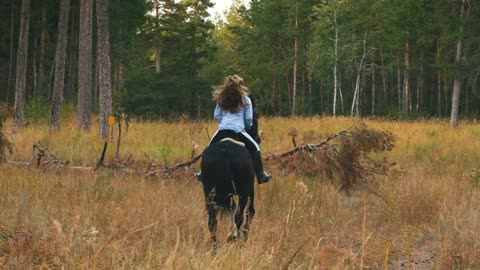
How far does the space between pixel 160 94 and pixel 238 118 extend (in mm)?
35455

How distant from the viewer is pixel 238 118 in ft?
16.7

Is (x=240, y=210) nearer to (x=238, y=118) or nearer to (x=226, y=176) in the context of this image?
(x=226, y=176)

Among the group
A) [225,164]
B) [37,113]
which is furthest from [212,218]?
[37,113]

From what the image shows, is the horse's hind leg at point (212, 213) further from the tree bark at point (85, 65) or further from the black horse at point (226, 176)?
the tree bark at point (85, 65)

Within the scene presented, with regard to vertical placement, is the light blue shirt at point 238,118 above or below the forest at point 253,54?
below

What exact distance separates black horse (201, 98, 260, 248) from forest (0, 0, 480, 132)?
13.0 m

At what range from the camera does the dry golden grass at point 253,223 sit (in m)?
3.37

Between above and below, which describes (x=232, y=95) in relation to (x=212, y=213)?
above

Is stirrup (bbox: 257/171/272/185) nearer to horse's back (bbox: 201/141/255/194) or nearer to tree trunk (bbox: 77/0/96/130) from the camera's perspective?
horse's back (bbox: 201/141/255/194)

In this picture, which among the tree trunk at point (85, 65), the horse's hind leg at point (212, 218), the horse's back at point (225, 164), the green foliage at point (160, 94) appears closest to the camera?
the horse's back at point (225, 164)

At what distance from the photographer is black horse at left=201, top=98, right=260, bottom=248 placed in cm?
478

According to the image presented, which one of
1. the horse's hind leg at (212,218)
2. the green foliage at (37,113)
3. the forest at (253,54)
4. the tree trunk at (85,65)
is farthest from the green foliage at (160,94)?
the horse's hind leg at (212,218)

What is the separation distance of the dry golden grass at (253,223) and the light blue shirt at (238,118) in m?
0.90

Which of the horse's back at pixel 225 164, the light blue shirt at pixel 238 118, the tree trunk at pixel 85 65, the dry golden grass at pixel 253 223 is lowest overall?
the dry golden grass at pixel 253 223
